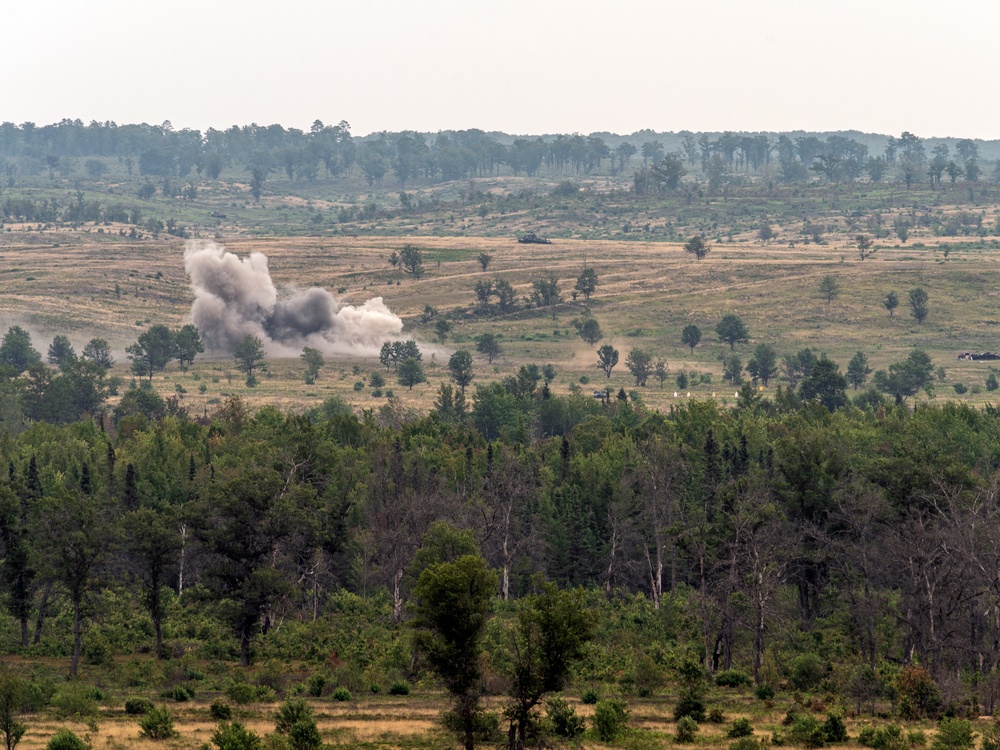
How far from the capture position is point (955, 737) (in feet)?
163

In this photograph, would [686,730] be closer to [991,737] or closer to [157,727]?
[991,737]

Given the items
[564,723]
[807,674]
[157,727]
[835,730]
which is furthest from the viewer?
[807,674]

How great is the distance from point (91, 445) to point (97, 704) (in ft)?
178

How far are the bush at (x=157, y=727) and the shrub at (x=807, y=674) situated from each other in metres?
28.0

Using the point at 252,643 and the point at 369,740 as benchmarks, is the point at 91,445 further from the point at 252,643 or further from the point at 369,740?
the point at 369,740

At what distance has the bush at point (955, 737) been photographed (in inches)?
1951

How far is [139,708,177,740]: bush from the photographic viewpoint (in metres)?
51.8

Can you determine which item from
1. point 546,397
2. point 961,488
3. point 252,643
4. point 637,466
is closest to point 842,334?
point 546,397

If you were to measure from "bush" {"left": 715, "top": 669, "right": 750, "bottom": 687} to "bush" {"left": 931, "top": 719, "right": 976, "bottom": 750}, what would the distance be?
15269mm

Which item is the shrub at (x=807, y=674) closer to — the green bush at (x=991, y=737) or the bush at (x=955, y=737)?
the green bush at (x=991, y=737)

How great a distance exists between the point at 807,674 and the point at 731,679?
11.3 feet

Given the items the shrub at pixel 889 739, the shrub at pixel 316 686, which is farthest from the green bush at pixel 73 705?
the shrub at pixel 889 739

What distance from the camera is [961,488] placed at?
75.9 m

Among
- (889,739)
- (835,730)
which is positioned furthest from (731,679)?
(889,739)
